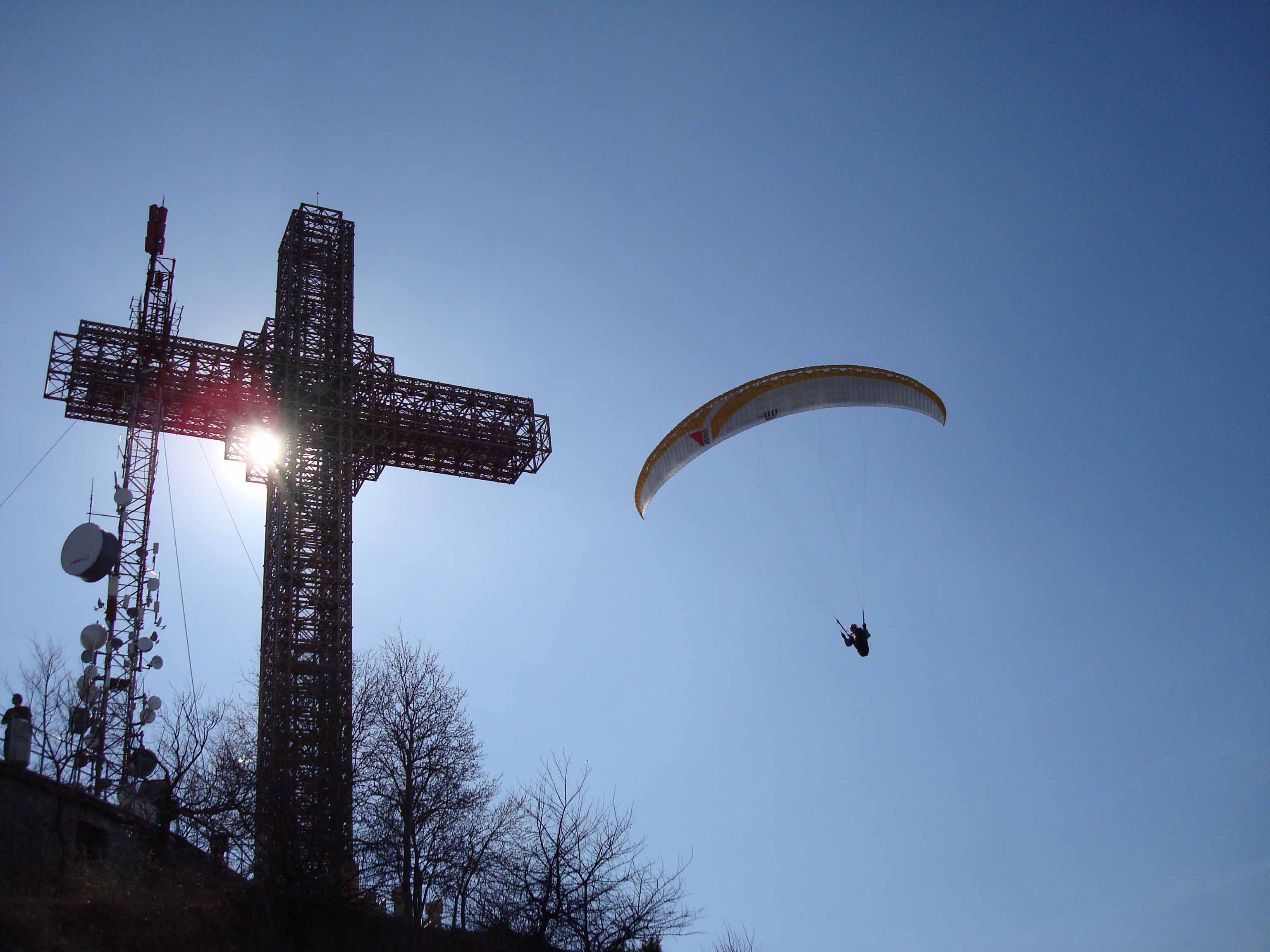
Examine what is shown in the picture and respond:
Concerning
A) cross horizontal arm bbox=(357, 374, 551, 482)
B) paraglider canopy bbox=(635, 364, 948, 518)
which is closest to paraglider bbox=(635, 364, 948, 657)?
paraglider canopy bbox=(635, 364, 948, 518)

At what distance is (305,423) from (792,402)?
13546 millimetres

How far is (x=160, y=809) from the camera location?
2181 centimetres

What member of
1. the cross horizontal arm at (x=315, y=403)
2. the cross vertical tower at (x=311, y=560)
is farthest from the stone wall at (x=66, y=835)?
the cross horizontal arm at (x=315, y=403)

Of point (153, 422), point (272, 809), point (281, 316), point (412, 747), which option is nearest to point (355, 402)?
point (281, 316)

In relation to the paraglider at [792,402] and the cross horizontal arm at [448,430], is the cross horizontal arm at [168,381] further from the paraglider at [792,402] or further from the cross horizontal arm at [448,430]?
the paraglider at [792,402]

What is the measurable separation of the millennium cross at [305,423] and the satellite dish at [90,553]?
4.07 metres

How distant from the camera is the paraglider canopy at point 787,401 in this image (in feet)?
88.8

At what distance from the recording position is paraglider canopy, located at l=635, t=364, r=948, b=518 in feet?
88.8

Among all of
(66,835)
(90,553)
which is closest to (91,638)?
(90,553)

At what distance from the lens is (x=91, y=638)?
87.1 feet

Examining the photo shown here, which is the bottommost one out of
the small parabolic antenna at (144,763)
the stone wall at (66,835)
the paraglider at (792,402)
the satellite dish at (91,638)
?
the stone wall at (66,835)

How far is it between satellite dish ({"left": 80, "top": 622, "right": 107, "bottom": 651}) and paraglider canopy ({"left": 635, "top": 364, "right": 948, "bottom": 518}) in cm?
1395

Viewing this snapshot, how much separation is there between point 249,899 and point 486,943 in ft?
17.0

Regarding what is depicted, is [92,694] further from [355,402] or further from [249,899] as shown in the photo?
[355,402]
